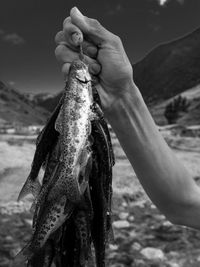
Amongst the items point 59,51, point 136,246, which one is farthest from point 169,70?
point 59,51

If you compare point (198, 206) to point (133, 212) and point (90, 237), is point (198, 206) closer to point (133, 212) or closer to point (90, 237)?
point (90, 237)

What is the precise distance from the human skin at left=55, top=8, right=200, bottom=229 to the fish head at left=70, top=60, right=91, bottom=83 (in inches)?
13.6

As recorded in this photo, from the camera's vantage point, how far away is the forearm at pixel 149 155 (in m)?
2.62

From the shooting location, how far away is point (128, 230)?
5.06 meters

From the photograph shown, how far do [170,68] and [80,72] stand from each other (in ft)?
453

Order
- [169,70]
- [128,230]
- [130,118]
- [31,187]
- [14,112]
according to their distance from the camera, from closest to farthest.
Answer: [31,187] → [130,118] → [128,230] → [14,112] → [169,70]

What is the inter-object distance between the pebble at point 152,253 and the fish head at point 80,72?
2.84 meters

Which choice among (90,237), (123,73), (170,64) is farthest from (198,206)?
(170,64)

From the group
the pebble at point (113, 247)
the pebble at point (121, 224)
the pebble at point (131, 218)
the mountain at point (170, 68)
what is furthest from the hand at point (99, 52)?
the mountain at point (170, 68)

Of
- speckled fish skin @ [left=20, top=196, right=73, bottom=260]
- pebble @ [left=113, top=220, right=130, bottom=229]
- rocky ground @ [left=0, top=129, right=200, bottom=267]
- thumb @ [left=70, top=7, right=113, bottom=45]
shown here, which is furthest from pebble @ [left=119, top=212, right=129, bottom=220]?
speckled fish skin @ [left=20, top=196, right=73, bottom=260]

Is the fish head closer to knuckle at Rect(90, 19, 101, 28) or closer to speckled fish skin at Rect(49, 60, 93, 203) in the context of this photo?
speckled fish skin at Rect(49, 60, 93, 203)

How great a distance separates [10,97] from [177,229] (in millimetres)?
64031

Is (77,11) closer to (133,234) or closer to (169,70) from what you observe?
(133,234)

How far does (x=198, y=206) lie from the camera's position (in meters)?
2.92
